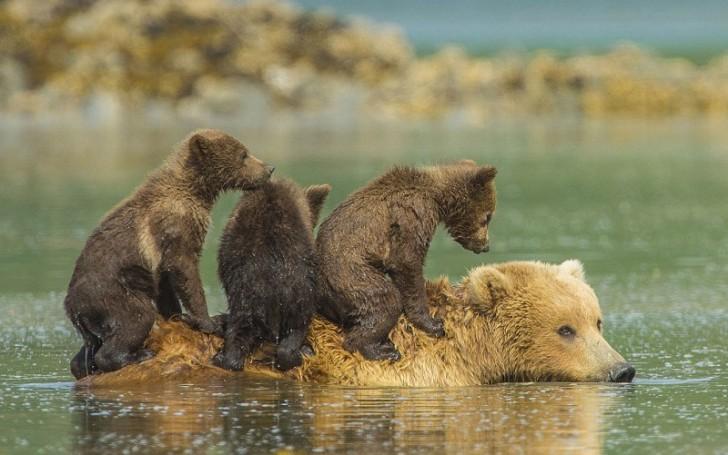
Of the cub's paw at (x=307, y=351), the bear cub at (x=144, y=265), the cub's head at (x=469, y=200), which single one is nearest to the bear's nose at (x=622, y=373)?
the cub's head at (x=469, y=200)

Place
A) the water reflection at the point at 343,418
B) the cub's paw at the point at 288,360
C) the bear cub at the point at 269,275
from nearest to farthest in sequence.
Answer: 1. the water reflection at the point at 343,418
2. the bear cub at the point at 269,275
3. the cub's paw at the point at 288,360

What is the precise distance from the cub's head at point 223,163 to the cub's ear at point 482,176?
139 centimetres

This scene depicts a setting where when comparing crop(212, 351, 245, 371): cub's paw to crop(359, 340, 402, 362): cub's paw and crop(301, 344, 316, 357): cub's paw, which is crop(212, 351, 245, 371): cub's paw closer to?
crop(301, 344, 316, 357): cub's paw

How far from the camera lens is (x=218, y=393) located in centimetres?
1045

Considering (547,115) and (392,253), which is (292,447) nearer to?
(392,253)

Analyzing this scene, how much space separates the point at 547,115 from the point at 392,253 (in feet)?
211

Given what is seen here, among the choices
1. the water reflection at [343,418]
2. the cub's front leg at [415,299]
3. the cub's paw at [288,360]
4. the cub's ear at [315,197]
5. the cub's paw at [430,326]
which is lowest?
the water reflection at [343,418]

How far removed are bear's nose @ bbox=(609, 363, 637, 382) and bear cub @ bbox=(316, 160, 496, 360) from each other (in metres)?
1.17

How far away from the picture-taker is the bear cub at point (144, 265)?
404 inches

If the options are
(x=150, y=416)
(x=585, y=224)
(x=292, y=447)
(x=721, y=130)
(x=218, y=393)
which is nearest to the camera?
(x=292, y=447)

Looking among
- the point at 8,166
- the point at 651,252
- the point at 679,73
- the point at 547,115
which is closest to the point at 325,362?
the point at 651,252

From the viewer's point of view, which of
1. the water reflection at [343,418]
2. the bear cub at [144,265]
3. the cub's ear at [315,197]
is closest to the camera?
the water reflection at [343,418]

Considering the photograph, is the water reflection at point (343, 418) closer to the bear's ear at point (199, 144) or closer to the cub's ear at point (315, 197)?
the cub's ear at point (315, 197)

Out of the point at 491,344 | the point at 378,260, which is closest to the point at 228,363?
the point at 378,260
